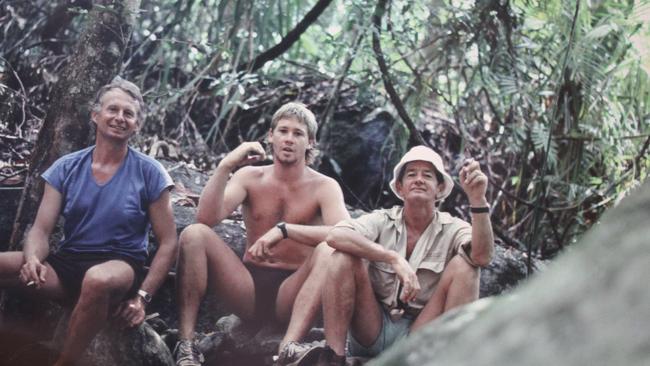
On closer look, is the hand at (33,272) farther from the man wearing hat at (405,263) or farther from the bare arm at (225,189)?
the man wearing hat at (405,263)

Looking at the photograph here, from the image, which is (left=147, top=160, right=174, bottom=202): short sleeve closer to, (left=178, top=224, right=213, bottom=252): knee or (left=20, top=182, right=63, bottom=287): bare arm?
(left=178, top=224, right=213, bottom=252): knee

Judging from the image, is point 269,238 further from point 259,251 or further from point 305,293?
point 305,293

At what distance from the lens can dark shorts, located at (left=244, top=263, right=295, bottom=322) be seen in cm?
489

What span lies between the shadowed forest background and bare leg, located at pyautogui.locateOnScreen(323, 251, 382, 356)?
7.82ft

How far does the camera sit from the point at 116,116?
4.52 m

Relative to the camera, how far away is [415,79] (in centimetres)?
745

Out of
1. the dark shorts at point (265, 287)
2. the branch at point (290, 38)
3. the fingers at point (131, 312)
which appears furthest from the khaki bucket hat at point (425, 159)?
the branch at point (290, 38)

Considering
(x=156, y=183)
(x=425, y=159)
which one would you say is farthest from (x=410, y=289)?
(x=156, y=183)

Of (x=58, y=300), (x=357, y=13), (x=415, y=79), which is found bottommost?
(x=58, y=300)

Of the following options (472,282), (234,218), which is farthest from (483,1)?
(472,282)

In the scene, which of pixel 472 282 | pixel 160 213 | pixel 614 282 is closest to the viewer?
pixel 614 282

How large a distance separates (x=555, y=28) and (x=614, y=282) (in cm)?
728

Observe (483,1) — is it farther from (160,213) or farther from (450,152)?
(160,213)

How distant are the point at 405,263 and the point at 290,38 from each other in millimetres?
3788
